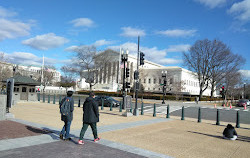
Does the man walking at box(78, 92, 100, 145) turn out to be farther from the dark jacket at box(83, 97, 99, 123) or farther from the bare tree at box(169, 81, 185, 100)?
the bare tree at box(169, 81, 185, 100)

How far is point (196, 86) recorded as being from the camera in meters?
105

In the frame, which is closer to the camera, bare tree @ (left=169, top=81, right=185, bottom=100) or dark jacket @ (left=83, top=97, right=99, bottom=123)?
dark jacket @ (left=83, top=97, right=99, bottom=123)

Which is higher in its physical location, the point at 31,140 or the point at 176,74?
the point at 176,74

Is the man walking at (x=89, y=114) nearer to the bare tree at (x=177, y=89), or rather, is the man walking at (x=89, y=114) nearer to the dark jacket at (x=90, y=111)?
the dark jacket at (x=90, y=111)

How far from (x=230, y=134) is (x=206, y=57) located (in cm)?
4575

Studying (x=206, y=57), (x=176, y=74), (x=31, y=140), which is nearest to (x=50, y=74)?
(x=176, y=74)

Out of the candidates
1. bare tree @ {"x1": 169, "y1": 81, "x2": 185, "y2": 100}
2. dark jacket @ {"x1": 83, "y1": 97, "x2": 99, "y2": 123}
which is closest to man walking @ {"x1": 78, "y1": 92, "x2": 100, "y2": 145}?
dark jacket @ {"x1": 83, "y1": 97, "x2": 99, "y2": 123}


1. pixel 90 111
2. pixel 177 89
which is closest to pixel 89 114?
pixel 90 111

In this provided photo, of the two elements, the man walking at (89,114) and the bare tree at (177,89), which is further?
the bare tree at (177,89)

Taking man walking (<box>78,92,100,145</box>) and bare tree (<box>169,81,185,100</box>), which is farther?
bare tree (<box>169,81,185,100</box>)

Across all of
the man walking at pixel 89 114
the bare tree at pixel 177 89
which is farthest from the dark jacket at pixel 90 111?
the bare tree at pixel 177 89

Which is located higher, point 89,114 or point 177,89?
point 177,89

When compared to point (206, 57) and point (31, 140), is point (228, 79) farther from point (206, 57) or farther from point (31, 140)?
point (31, 140)

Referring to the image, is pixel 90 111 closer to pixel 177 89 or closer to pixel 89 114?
pixel 89 114
